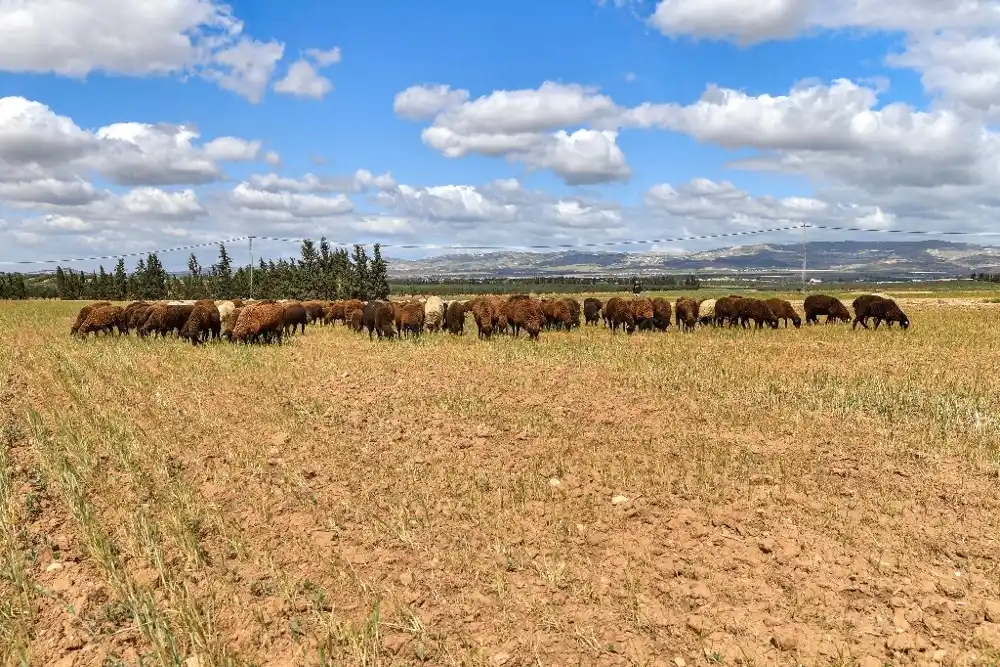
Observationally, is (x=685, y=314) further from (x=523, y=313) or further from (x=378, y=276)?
(x=378, y=276)

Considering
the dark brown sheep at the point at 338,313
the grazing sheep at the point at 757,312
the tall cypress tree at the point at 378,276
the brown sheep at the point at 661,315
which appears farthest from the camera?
the tall cypress tree at the point at 378,276

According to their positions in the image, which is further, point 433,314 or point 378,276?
point 378,276

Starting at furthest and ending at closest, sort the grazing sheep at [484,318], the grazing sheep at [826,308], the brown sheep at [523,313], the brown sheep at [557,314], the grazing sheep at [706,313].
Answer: the grazing sheep at [706,313] → the grazing sheep at [826,308] → the brown sheep at [557,314] → the grazing sheep at [484,318] → the brown sheep at [523,313]

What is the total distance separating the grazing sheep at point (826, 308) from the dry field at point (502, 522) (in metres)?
21.9

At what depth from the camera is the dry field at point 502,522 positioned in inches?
238

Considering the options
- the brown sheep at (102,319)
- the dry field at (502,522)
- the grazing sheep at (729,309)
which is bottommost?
the dry field at (502,522)

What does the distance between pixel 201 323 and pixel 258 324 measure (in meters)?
3.05

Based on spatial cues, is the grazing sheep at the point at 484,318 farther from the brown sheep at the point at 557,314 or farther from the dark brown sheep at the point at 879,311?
the dark brown sheep at the point at 879,311

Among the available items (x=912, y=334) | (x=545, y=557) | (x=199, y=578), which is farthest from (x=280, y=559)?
(x=912, y=334)

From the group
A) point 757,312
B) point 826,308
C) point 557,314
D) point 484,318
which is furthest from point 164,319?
point 826,308

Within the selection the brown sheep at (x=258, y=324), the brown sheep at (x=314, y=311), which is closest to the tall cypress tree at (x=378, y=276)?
the brown sheep at (x=314, y=311)

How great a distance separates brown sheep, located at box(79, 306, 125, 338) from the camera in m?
28.0

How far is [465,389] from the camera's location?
13867mm

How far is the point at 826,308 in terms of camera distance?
116ft
